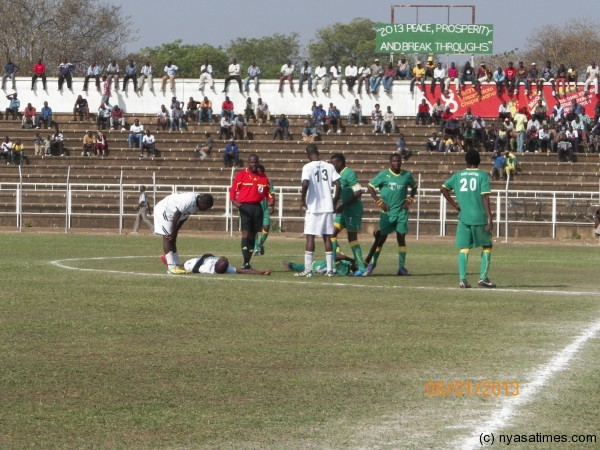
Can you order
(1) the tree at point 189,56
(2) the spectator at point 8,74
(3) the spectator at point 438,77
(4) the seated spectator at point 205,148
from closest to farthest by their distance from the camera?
(4) the seated spectator at point 205,148
(3) the spectator at point 438,77
(2) the spectator at point 8,74
(1) the tree at point 189,56

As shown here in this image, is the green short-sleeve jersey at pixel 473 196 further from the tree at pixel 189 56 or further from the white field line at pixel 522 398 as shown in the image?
the tree at pixel 189 56

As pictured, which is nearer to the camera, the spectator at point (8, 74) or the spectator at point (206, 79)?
the spectator at point (206, 79)

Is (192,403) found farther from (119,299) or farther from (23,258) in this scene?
(23,258)

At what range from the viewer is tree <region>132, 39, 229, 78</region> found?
152 metres

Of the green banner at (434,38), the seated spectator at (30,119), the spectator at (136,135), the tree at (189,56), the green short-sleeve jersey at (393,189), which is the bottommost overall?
the green short-sleeve jersey at (393,189)

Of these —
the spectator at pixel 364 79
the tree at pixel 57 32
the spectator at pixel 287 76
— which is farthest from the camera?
the tree at pixel 57 32

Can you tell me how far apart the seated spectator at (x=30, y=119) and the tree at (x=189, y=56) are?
310 feet

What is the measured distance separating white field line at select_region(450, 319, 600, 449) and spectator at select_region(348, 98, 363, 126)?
139 feet

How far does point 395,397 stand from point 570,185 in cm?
3842

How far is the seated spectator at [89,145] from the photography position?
5128 cm

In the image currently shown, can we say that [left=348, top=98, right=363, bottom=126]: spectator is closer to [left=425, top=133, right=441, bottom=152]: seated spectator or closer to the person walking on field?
[left=425, top=133, right=441, bottom=152]: seated spectator

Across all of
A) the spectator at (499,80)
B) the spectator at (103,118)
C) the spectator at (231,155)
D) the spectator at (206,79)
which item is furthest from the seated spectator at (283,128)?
the spectator at (499,80)

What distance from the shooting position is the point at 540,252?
32094 millimetres

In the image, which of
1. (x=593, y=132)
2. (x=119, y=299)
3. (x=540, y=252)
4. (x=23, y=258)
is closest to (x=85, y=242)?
(x=23, y=258)
